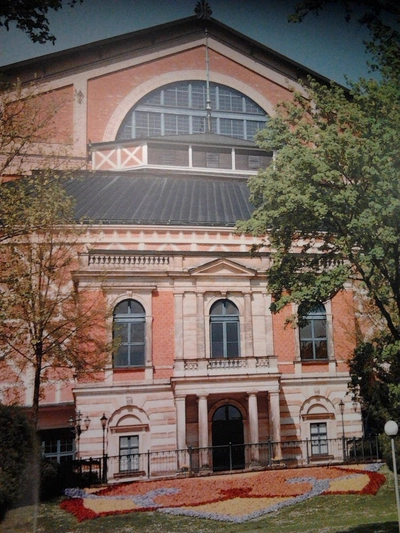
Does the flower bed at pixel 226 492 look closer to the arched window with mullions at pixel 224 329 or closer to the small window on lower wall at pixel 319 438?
the small window on lower wall at pixel 319 438

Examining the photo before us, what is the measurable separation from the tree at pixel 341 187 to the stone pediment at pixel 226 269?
8090 mm

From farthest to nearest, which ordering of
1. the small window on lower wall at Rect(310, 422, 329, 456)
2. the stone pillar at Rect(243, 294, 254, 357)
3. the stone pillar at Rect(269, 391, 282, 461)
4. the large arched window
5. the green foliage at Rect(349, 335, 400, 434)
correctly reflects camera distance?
the large arched window < the stone pillar at Rect(243, 294, 254, 357) < the small window on lower wall at Rect(310, 422, 329, 456) < the stone pillar at Rect(269, 391, 282, 461) < the green foliage at Rect(349, 335, 400, 434)

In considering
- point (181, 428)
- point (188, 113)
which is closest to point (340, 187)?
point (181, 428)

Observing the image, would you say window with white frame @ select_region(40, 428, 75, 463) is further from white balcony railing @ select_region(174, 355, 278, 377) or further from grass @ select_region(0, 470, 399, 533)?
grass @ select_region(0, 470, 399, 533)

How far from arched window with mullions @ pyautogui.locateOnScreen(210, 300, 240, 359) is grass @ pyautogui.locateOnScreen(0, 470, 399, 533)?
6985mm

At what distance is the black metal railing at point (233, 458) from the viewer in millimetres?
15859

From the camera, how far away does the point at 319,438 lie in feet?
57.6

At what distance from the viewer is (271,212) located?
31.5ft

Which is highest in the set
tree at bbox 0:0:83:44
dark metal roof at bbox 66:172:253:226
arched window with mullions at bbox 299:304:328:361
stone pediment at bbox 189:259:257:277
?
dark metal roof at bbox 66:172:253:226

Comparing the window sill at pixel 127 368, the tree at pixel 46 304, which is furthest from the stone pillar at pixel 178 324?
the tree at pixel 46 304

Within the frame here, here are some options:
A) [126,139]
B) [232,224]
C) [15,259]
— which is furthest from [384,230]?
[126,139]

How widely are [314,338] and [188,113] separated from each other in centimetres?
1525

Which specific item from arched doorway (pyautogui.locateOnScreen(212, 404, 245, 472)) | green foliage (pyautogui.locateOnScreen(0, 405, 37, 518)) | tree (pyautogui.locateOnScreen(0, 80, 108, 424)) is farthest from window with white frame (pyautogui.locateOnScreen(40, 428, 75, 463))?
green foliage (pyautogui.locateOnScreen(0, 405, 37, 518))

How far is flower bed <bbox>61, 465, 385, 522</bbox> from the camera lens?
1113 cm
